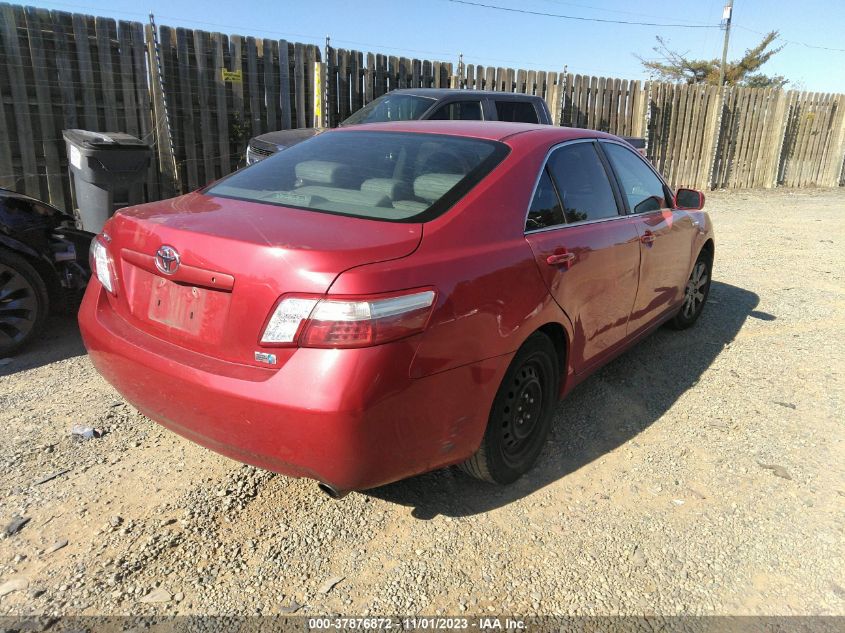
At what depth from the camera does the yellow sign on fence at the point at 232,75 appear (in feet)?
30.7

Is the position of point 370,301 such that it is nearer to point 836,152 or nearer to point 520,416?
point 520,416

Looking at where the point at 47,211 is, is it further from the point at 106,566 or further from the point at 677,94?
the point at 677,94

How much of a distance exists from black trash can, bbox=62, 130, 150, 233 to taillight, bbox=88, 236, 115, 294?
339cm

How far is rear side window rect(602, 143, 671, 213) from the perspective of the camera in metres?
3.92

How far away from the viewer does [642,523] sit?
284 centimetres

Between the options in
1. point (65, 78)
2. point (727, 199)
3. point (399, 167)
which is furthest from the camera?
point (727, 199)

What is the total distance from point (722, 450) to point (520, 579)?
165 cm

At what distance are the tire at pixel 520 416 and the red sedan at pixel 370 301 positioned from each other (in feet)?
0.04

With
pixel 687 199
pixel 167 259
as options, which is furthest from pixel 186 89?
pixel 167 259

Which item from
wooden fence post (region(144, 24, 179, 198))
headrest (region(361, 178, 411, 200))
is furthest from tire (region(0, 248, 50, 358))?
wooden fence post (region(144, 24, 179, 198))

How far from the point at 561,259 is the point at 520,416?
30.2 inches

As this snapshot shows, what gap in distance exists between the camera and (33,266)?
438 centimetres

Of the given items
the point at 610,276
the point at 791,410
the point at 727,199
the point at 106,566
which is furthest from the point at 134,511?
the point at 727,199

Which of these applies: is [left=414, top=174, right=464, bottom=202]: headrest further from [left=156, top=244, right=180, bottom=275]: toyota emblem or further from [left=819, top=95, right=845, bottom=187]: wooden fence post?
[left=819, top=95, right=845, bottom=187]: wooden fence post
